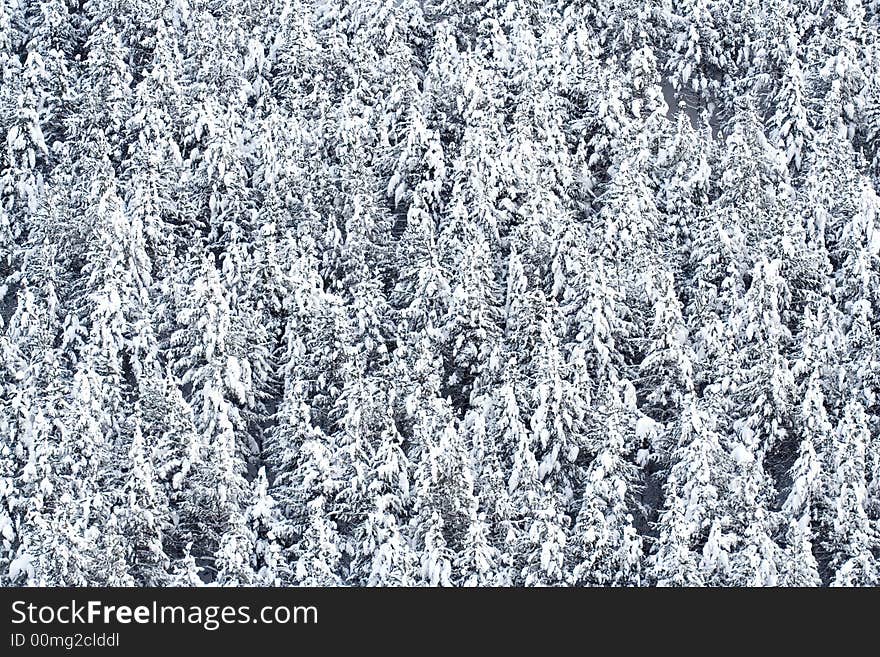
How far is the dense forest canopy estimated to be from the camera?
62.1 ft

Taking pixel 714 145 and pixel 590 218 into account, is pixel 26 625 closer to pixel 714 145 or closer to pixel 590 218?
pixel 590 218

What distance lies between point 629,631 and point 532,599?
1447mm

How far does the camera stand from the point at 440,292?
69.2ft

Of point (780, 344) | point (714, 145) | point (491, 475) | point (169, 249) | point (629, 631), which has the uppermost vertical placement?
point (714, 145)

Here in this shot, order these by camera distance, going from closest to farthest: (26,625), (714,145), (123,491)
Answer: (26,625)
(123,491)
(714,145)

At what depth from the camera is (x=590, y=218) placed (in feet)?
76.3

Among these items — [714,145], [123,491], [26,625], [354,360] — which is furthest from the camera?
[714,145]

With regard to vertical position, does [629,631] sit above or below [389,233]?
below

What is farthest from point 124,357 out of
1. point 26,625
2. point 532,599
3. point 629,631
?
point 629,631

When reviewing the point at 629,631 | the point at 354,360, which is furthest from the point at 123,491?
the point at 629,631

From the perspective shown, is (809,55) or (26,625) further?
(809,55)

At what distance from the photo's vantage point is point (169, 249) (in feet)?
72.8

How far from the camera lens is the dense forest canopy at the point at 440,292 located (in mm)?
18922

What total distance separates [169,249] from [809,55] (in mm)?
12582
